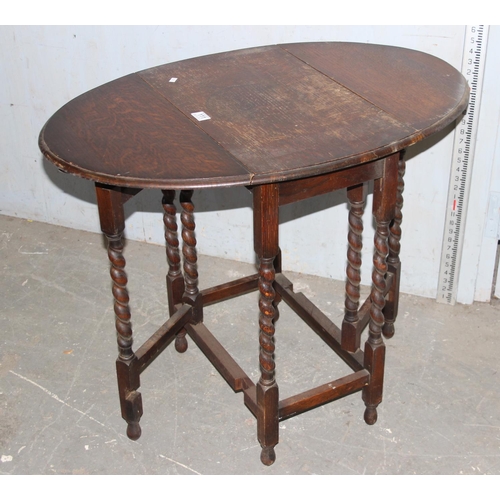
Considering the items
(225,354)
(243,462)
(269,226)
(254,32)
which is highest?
(254,32)

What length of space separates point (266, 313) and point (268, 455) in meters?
0.56

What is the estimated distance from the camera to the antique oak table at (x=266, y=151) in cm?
224

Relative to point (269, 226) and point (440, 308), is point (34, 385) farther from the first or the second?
point (440, 308)

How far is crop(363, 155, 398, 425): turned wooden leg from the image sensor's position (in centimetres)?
249

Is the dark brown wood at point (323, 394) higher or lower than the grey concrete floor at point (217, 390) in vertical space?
A: higher

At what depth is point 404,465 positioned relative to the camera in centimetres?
274

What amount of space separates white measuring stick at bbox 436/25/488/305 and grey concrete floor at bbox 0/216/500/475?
0.15 metres

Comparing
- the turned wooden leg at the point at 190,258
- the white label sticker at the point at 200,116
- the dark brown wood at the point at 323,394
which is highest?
the white label sticker at the point at 200,116

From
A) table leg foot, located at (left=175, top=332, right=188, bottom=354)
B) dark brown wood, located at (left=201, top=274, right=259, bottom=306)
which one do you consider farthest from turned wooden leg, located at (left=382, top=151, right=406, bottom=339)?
table leg foot, located at (left=175, top=332, right=188, bottom=354)

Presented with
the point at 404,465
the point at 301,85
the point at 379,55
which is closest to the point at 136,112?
the point at 301,85

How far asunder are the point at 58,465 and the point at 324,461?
0.92 meters

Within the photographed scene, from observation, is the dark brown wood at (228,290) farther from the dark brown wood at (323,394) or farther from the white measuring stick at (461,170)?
the white measuring stick at (461,170)

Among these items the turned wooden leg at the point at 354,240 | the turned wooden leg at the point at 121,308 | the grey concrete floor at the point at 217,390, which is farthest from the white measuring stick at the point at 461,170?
the turned wooden leg at the point at 121,308

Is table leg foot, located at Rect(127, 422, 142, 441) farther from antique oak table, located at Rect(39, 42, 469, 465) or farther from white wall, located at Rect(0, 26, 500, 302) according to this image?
white wall, located at Rect(0, 26, 500, 302)
